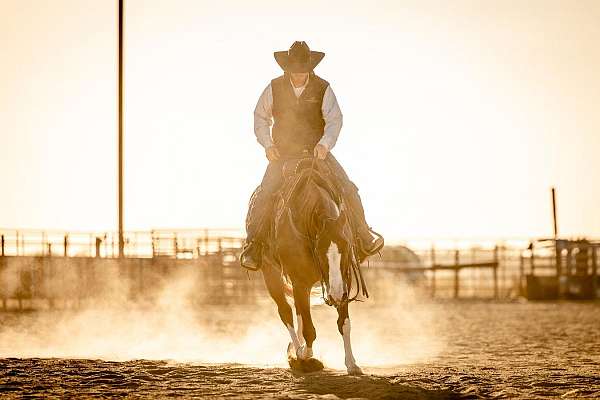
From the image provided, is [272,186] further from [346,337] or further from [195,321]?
[195,321]

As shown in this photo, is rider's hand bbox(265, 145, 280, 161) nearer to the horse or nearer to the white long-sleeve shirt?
the white long-sleeve shirt

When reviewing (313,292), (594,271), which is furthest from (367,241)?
(594,271)

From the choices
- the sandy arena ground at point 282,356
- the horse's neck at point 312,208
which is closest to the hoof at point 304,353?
the sandy arena ground at point 282,356

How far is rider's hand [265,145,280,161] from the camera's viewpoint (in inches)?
Answer: 408

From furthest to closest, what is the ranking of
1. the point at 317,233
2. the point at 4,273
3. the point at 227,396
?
1. the point at 4,273
2. the point at 317,233
3. the point at 227,396

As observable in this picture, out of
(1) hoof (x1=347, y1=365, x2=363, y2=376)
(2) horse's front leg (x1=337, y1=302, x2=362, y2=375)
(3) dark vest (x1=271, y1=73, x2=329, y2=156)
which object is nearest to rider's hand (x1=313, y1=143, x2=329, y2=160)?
(3) dark vest (x1=271, y1=73, x2=329, y2=156)

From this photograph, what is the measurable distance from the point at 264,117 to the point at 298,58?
63 centimetres

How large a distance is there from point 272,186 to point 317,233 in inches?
44.3

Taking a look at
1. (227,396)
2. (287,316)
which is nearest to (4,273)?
(287,316)

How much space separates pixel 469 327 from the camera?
1992 centimetres

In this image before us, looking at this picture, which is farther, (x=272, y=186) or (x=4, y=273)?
(x=4, y=273)

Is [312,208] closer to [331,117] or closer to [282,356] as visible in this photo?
[331,117]

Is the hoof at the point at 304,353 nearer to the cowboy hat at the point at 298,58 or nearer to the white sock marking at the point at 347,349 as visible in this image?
the white sock marking at the point at 347,349

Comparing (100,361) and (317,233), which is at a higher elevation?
(317,233)
